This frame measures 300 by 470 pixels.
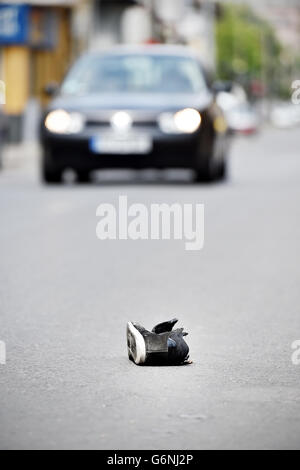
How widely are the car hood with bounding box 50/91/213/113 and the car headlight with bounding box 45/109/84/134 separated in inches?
3.1

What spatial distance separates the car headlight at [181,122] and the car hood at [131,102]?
0.07 meters

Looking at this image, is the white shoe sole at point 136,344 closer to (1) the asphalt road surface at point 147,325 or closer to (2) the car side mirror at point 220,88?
(1) the asphalt road surface at point 147,325

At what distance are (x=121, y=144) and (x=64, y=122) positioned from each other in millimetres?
688

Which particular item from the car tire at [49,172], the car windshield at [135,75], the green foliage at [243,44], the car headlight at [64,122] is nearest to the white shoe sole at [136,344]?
the car headlight at [64,122]

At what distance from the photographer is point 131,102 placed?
17.4m

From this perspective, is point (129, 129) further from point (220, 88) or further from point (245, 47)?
point (245, 47)

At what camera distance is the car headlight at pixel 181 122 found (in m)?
17.2

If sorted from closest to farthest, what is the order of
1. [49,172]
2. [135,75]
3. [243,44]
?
[49,172] < [135,75] < [243,44]

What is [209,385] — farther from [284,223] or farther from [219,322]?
[284,223]

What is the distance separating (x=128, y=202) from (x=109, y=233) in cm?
232

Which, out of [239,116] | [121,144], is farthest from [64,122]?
[239,116]

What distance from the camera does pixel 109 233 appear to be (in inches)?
497

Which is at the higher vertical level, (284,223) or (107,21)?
(107,21)
